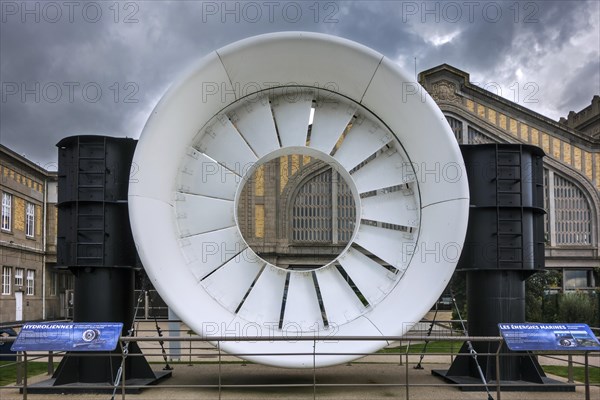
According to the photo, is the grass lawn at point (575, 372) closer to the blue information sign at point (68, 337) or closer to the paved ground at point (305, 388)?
the paved ground at point (305, 388)

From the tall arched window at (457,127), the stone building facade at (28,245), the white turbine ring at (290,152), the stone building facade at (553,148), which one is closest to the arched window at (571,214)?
the stone building facade at (553,148)

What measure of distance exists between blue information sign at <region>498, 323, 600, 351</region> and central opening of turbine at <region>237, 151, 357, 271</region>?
26766 mm

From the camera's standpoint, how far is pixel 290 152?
1125 centimetres

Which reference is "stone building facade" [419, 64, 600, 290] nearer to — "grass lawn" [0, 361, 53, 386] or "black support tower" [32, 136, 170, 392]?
"grass lawn" [0, 361, 53, 386]

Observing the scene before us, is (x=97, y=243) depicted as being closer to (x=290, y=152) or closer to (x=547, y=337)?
(x=290, y=152)

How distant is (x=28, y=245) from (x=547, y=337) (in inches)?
1421

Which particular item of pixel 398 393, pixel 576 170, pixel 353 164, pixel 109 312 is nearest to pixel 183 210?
pixel 109 312

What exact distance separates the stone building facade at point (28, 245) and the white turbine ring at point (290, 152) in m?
28.1

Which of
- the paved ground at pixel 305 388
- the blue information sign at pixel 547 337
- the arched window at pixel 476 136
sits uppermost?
the arched window at pixel 476 136

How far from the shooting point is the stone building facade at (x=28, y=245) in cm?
3584

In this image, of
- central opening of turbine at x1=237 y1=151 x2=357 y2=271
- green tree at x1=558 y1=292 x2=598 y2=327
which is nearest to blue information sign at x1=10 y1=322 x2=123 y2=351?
green tree at x1=558 y1=292 x2=598 y2=327

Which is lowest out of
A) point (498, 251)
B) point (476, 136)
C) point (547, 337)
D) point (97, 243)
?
point (547, 337)

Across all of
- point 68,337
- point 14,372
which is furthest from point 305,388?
point 14,372

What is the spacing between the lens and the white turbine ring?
33.5 ft
